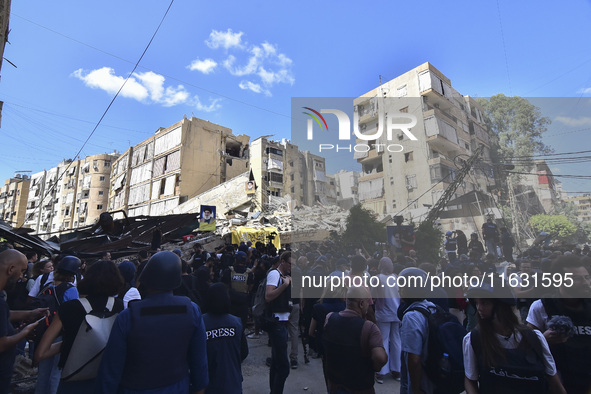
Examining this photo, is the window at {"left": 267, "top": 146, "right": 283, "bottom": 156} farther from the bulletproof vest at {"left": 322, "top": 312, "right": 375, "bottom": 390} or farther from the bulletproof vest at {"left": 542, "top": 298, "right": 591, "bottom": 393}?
the bulletproof vest at {"left": 542, "top": 298, "right": 591, "bottom": 393}

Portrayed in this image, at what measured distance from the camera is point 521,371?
175cm

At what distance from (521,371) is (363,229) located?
343 cm

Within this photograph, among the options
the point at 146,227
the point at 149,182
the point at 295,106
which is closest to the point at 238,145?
the point at 149,182

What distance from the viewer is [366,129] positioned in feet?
16.5

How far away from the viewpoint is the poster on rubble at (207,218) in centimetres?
1744

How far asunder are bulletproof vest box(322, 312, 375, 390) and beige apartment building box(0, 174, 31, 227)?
7758 centimetres

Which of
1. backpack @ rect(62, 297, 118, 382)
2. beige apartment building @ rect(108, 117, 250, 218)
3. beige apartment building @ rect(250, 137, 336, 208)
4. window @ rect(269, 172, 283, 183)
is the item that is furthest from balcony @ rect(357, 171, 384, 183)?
beige apartment building @ rect(108, 117, 250, 218)

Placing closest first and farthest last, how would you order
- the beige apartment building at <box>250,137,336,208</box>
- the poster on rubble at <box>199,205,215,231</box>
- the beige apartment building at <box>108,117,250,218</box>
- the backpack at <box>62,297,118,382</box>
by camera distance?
the backpack at <box>62,297,118,382</box> → the poster on rubble at <box>199,205,215,231</box> → the beige apartment building at <box>250,137,336,208</box> → the beige apartment building at <box>108,117,250,218</box>

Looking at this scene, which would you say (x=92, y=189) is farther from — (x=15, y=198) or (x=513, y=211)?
(x=513, y=211)

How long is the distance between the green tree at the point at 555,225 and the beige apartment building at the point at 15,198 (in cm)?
7850

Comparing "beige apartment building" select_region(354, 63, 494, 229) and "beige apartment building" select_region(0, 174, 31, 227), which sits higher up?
"beige apartment building" select_region(0, 174, 31, 227)

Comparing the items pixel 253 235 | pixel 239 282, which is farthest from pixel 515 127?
pixel 253 235

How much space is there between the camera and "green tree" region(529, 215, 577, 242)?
4.62 meters

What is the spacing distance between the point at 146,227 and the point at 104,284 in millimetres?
12817
